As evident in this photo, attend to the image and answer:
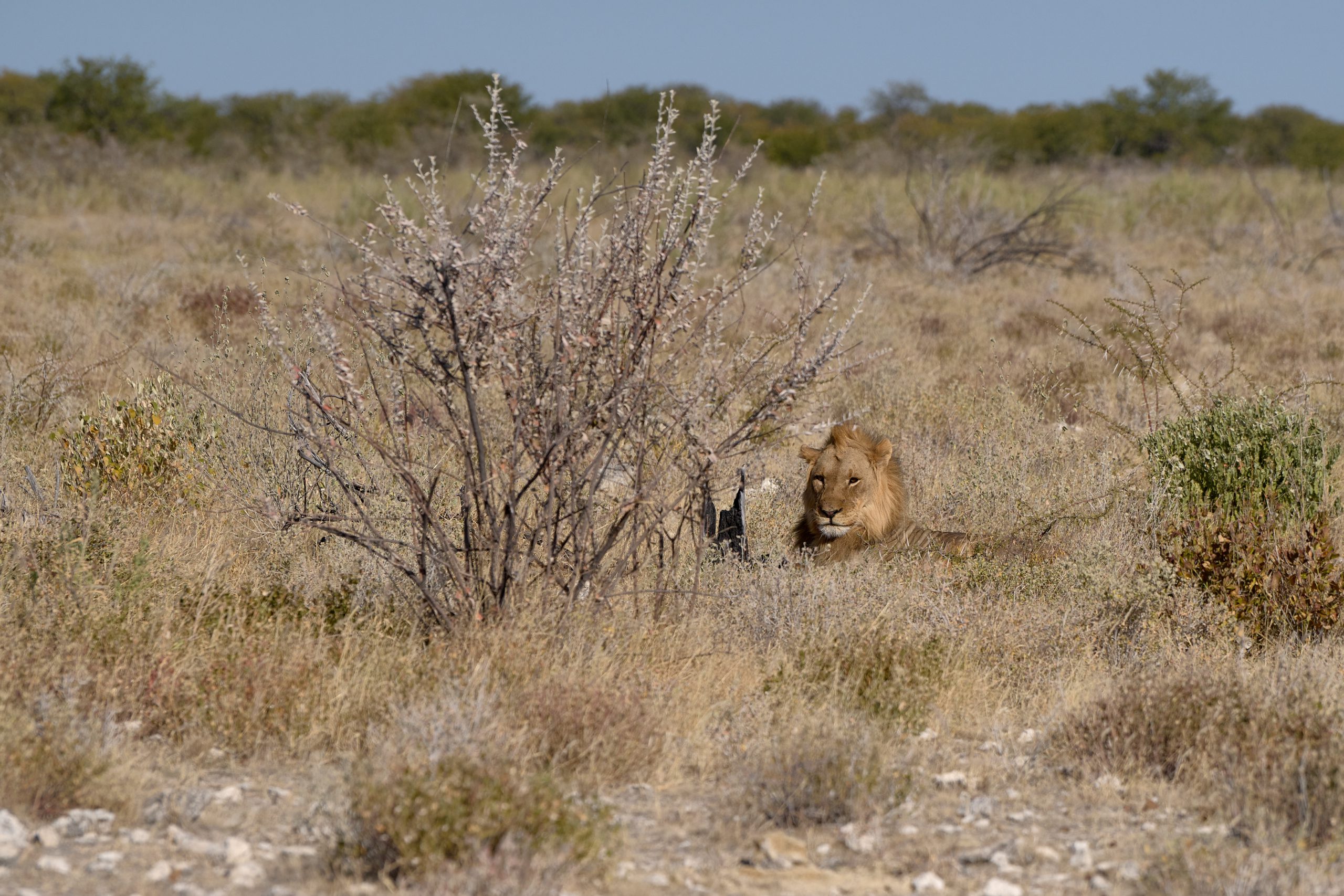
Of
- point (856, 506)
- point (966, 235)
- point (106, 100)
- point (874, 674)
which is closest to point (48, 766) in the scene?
point (874, 674)

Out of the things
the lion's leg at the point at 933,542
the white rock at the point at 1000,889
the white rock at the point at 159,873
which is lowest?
the white rock at the point at 159,873

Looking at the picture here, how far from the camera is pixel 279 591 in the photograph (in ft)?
17.1

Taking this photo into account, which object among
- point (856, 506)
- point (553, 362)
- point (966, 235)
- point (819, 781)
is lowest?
point (819, 781)

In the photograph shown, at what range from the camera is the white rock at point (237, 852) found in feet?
11.1

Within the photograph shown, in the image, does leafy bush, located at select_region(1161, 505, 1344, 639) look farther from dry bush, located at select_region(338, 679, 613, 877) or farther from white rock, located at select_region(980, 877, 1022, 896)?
dry bush, located at select_region(338, 679, 613, 877)

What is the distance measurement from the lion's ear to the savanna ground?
20.3 inches

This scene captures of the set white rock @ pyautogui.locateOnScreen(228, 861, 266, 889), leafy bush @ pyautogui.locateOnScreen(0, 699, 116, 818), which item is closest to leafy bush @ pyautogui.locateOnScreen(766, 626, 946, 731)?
A: white rock @ pyautogui.locateOnScreen(228, 861, 266, 889)

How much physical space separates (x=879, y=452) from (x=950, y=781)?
233 cm

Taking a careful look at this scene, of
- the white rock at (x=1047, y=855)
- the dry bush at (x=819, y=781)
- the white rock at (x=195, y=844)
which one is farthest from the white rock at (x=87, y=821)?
the white rock at (x=1047, y=855)

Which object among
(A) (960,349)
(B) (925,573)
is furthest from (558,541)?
(A) (960,349)

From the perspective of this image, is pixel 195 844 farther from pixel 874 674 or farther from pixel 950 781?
pixel 874 674

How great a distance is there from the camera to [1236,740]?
403cm

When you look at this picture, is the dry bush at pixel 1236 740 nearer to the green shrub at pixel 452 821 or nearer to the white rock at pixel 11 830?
the green shrub at pixel 452 821

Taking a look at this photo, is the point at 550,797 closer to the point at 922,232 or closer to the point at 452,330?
the point at 452,330
